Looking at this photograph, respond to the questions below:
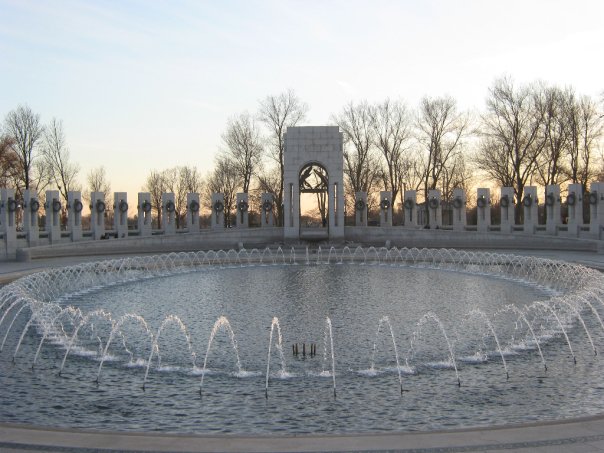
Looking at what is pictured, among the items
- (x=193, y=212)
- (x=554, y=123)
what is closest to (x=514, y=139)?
(x=554, y=123)

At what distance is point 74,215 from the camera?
39375mm

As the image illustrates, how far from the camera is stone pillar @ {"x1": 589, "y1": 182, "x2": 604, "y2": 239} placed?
119ft

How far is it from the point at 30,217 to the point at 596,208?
109 feet

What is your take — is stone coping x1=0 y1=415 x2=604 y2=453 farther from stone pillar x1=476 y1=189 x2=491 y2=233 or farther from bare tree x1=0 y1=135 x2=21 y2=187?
bare tree x1=0 y1=135 x2=21 y2=187

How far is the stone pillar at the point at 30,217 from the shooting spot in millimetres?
36031

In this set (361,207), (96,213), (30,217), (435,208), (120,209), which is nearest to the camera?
(30,217)

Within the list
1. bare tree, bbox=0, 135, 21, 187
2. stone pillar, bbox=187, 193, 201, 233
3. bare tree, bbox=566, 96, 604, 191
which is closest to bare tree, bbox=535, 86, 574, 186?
bare tree, bbox=566, 96, 604, 191

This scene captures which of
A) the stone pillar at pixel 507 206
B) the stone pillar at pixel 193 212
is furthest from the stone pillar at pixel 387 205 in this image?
the stone pillar at pixel 193 212

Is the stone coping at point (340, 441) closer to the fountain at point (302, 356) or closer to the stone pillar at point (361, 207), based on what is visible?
the fountain at point (302, 356)

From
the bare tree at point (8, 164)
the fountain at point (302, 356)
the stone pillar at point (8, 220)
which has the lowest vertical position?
the fountain at point (302, 356)

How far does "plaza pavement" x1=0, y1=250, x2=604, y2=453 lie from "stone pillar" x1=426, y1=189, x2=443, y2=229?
38156 mm

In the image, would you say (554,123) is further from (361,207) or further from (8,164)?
(8,164)

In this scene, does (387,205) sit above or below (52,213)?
above

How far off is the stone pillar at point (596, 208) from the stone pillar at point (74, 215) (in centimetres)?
3118
